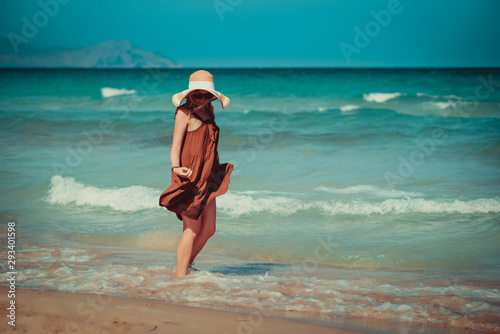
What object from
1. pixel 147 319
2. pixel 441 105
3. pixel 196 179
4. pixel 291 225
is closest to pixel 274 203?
pixel 291 225

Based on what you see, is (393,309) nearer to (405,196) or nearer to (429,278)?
(429,278)

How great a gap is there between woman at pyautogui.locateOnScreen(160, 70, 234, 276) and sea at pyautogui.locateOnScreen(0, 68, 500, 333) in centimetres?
62

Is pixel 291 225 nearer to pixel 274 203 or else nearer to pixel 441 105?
pixel 274 203

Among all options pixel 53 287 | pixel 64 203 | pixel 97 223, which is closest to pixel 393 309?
pixel 53 287

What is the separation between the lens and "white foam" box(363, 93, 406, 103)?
28956 millimetres

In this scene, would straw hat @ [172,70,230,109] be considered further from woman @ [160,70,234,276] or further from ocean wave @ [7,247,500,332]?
ocean wave @ [7,247,500,332]

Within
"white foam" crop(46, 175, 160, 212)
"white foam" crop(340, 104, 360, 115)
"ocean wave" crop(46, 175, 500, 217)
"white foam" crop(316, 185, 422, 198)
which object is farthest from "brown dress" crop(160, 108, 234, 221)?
"white foam" crop(340, 104, 360, 115)

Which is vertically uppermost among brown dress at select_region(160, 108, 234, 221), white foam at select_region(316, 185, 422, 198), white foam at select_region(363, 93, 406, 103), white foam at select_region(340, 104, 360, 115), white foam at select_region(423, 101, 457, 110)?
white foam at select_region(363, 93, 406, 103)

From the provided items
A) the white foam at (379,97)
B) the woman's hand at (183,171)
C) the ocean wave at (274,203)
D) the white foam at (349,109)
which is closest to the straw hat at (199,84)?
the woman's hand at (183,171)

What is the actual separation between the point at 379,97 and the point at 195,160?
26960mm

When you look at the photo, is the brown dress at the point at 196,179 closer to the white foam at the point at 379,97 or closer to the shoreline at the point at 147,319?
the shoreline at the point at 147,319

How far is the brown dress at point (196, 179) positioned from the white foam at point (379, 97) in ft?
84.6

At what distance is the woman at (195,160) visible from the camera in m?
3.95

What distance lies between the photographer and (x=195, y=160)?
160 inches
